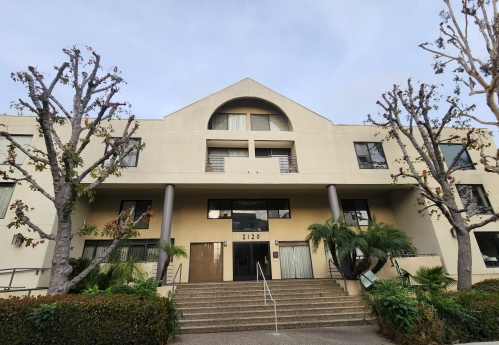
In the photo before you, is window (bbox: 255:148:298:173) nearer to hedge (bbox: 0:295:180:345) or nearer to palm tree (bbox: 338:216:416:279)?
palm tree (bbox: 338:216:416:279)

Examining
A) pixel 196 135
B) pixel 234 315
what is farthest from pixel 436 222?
pixel 196 135

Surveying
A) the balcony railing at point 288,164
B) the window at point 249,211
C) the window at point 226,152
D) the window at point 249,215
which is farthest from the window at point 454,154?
the window at point 226,152

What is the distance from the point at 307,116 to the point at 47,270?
1385 cm

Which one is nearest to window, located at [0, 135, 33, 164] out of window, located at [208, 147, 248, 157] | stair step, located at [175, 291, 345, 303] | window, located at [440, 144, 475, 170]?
window, located at [208, 147, 248, 157]

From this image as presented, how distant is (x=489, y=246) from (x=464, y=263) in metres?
5.26

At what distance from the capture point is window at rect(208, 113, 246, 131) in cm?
1484

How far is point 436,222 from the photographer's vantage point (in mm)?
11812

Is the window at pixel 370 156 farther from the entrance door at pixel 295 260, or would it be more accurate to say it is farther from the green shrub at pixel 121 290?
the green shrub at pixel 121 290

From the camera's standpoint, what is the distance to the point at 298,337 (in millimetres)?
6348

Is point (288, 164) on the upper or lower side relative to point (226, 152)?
lower

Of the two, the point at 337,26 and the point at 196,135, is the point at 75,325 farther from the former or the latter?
the point at 337,26

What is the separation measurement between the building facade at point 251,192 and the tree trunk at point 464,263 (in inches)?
105

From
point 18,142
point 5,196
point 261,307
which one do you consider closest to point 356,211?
point 261,307

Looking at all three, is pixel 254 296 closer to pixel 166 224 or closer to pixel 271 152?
pixel 166 224
